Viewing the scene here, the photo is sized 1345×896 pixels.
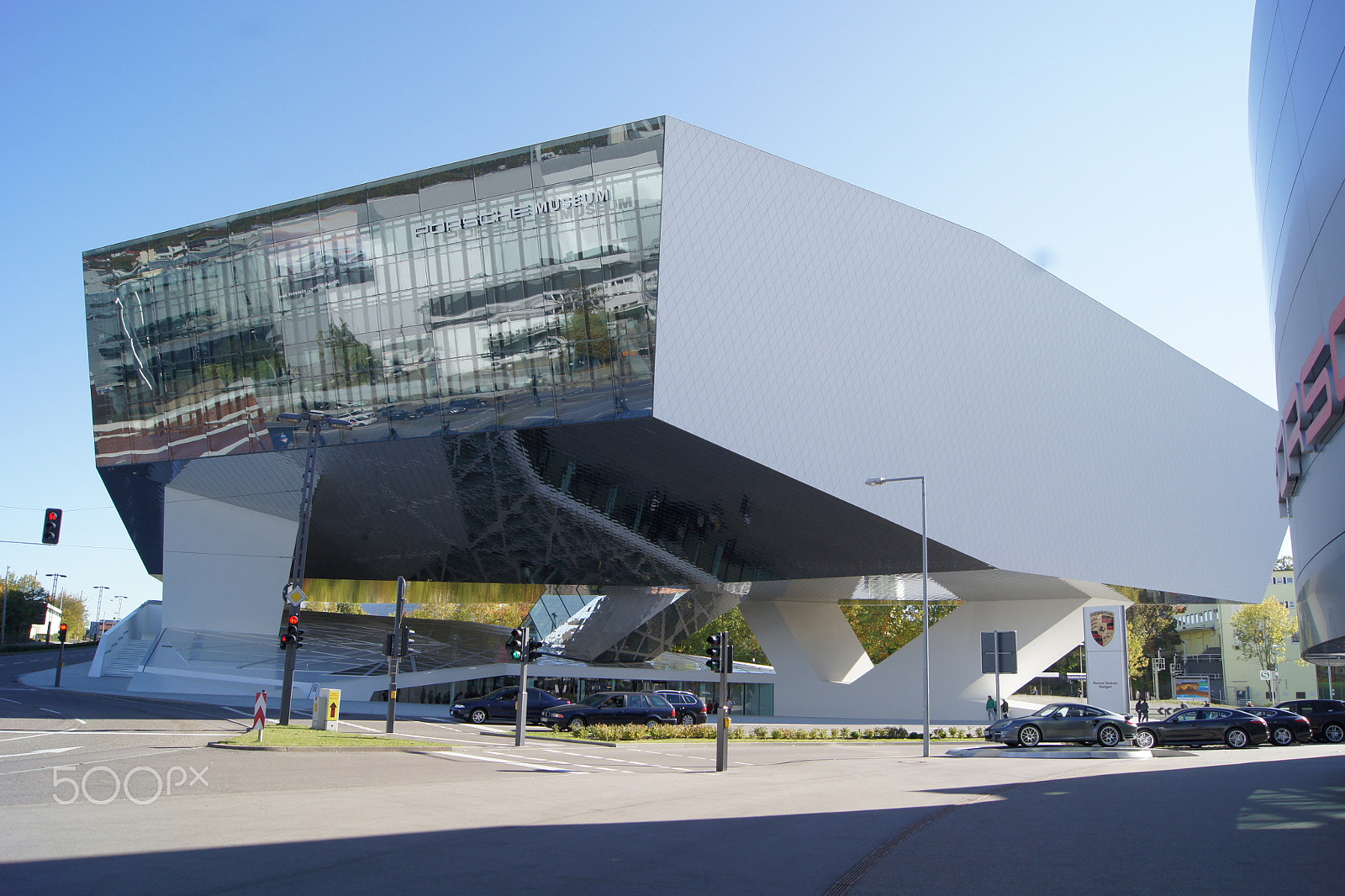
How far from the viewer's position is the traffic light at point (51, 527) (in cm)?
2780

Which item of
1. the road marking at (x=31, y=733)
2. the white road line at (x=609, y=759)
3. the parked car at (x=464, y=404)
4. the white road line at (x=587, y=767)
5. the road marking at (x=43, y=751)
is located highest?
the parked car at (x=464, y=404)

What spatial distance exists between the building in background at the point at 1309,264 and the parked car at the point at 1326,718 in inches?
762

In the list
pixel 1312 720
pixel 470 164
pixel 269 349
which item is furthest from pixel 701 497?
pixel 1312 720

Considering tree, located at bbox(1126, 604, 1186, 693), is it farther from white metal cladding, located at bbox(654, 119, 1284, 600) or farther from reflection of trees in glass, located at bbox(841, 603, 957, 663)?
white metal cladding, located at bbox(654, 119, 1284, 600)

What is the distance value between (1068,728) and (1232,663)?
240 ft

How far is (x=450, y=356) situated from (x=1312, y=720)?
A: 1255 inches

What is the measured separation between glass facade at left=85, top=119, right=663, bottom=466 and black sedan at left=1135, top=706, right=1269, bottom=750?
1876cm

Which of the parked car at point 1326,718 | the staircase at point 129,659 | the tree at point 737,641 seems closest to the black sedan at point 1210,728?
the parked car at point 1326,718

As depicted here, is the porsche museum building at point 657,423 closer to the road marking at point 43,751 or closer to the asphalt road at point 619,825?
the asphalt road at point 619,825

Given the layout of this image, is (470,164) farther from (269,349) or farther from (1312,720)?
(1312,720)

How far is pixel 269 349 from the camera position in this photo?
4031 centimetres

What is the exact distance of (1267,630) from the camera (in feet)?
247

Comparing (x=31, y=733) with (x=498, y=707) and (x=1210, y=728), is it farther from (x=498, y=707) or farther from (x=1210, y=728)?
(x=1210, y=728)

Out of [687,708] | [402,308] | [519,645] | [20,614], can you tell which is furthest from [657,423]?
[20,614]
